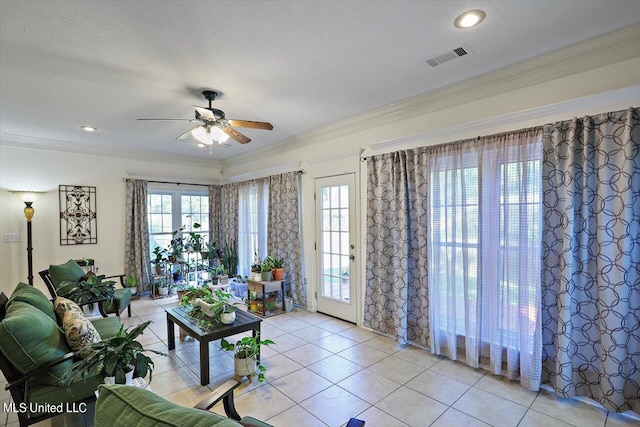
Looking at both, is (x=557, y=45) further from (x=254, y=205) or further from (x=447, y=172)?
(x=254, y=205)

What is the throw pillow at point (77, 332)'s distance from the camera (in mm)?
2178

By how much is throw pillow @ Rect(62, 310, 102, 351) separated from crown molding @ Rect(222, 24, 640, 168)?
11.3 feet

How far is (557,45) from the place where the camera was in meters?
2.32

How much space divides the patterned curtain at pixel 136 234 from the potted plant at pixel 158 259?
17cm

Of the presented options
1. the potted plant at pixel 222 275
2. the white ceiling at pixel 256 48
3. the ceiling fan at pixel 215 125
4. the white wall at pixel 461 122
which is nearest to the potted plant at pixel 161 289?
the potted plant at pixel 222 275

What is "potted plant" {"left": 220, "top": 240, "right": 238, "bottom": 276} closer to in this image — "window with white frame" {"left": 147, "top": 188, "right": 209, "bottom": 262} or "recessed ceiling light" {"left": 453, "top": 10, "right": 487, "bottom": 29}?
"window with white frame" {"left": 147, "top": 188, "right": 209, "bottom": 262}

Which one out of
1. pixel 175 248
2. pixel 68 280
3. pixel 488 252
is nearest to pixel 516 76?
pixel 488 252

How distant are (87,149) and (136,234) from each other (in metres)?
1.66

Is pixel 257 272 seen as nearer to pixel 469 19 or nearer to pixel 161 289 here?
pixel 161 289

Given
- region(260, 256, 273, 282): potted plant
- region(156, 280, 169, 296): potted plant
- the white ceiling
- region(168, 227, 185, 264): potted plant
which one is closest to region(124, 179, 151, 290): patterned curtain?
region(156, 280, 169, 296): potted plant

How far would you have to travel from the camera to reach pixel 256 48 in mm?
2281

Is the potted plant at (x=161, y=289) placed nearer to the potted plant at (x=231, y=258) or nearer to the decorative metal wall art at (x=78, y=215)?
Result: the potted plant at (x=231, y=258)

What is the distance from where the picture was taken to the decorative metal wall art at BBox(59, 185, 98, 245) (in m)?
5.01

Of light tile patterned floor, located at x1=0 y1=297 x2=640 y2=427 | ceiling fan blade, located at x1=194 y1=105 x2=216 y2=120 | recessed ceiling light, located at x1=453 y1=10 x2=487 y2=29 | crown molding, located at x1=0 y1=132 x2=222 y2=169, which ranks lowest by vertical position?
light tile patterned floor, located at x1=0 y1=297 x2=640 y2=427
